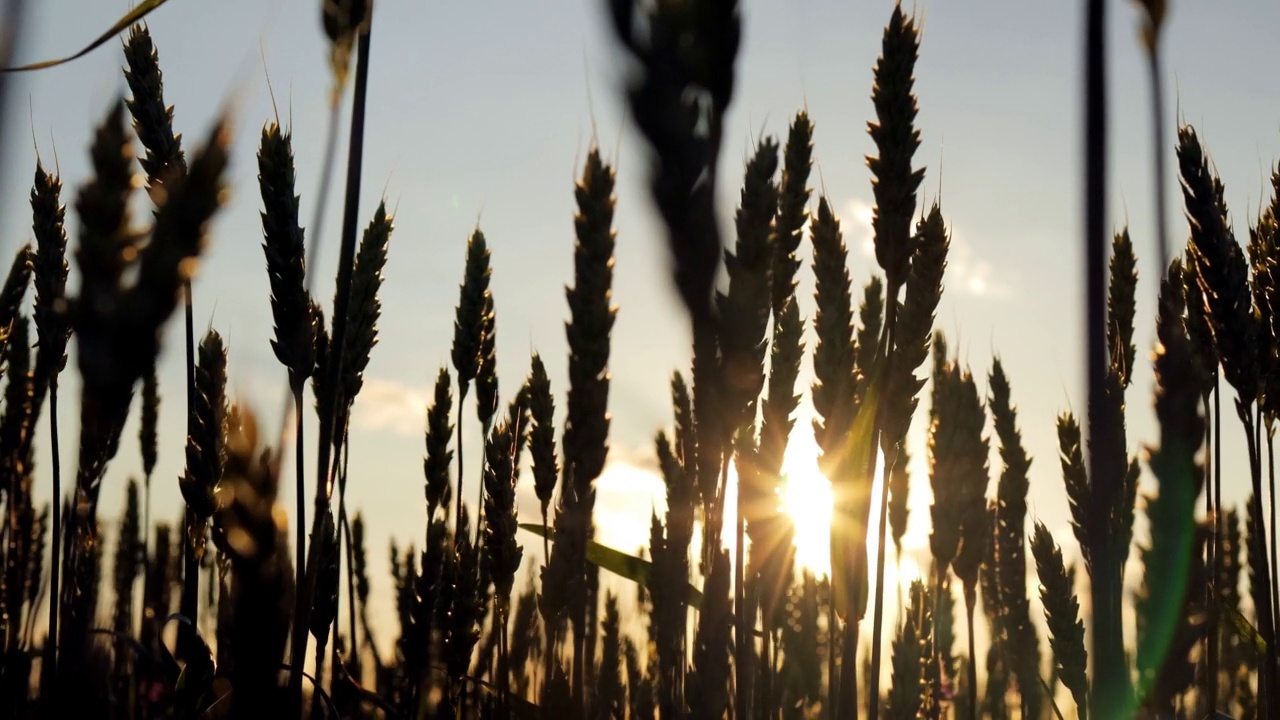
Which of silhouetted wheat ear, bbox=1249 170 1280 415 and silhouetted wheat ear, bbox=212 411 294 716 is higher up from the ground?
silhouetted wheat ear, bbox=1249 170 1280 415

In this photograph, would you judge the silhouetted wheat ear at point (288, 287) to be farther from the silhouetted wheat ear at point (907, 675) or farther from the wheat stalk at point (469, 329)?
the silhouetted wheat ear at point (907, 675)

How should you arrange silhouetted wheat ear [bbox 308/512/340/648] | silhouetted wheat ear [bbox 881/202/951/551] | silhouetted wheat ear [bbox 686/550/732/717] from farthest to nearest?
silhouetted wheat ear [bbox 881/202/951/551]
silhouetted wheat ear [bbox 308/512/340/648]
silhouetted wheat ear [bbox 686/550/732/717]

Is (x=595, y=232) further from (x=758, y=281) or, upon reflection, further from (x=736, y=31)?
(x=736, y=31)

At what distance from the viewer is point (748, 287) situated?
→ 1.33 meters

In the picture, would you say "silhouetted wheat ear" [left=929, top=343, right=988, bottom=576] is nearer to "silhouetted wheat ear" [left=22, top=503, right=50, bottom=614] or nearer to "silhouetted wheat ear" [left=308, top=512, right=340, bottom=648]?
"silhouetted wheat ear" [left=308, top=512, right=340, bottom=648]

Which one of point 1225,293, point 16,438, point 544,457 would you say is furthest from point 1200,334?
point 16,438

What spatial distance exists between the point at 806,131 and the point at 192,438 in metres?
1.83

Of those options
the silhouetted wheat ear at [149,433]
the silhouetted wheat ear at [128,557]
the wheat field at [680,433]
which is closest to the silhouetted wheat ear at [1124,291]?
the wheat field at [680,433]

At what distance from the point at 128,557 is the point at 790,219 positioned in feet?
19.4

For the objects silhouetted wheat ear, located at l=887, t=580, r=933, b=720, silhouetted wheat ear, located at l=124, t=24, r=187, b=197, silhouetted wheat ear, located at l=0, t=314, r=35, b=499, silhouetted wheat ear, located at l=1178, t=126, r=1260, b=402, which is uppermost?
silhouetted wheat ear, located at l=124, t=24, r=187, b=197

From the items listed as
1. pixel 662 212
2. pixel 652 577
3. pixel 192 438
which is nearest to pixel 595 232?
pixel 662 212

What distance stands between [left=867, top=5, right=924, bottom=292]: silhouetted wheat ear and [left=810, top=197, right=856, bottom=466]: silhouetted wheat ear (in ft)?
2.32

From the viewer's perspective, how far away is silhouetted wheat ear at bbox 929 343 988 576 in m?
3.85

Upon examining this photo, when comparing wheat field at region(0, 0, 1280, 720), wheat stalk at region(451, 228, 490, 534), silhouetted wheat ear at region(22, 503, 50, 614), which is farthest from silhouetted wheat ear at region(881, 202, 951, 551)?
silhouetted wheat ear at region(22, 503, 50, 614)
